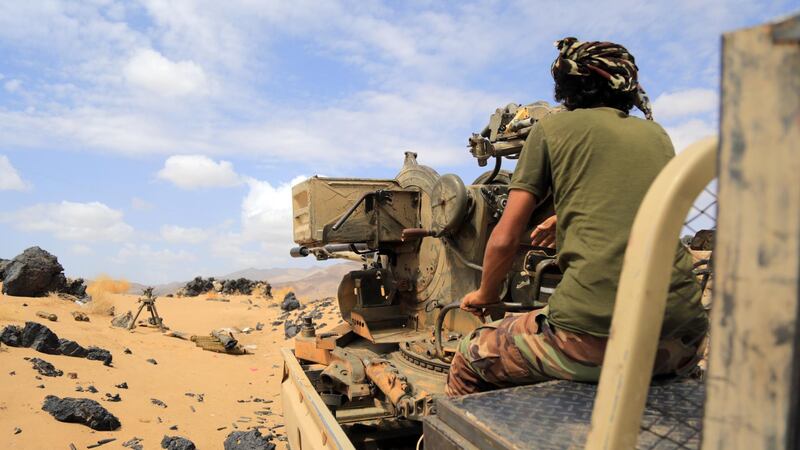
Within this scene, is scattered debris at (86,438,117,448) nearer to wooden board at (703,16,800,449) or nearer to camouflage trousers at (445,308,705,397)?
camouflage trousers at (445,308,705,397)

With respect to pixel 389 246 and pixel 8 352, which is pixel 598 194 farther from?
pixel 8 352

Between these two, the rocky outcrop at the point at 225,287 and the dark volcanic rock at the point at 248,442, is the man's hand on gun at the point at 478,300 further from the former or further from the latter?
the rocky outcrop at the point at 225,287

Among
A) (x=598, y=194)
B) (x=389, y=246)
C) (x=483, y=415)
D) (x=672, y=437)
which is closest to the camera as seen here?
(x=672, y=437)

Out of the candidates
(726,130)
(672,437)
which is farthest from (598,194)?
(726,130)

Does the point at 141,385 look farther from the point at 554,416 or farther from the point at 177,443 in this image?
the point at 554,416

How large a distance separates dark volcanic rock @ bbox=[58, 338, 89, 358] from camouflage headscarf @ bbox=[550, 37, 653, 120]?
10.1 metres

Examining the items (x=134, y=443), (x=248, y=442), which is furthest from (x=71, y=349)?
(x=248, y=442)

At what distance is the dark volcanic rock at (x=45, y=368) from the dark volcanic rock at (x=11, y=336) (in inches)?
29.6

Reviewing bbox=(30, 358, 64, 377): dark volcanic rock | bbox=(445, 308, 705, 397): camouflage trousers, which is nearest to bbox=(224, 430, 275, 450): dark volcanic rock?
bbox=(30, 358, 64, 377): dark volcanic rock

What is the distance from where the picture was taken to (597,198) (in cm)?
200

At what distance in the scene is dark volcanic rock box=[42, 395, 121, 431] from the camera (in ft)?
23.0

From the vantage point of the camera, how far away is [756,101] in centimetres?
92

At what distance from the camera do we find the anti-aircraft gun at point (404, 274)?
4.21m

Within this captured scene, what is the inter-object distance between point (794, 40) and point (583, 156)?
1193 millimetres
